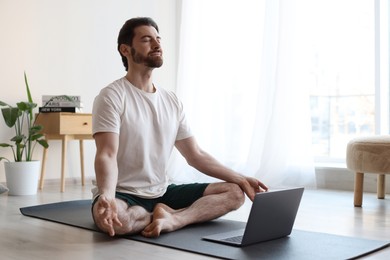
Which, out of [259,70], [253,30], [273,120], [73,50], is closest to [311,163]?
[273,120]

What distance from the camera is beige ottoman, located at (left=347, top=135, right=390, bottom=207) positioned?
3227 millimetres

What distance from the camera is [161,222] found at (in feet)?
7.78

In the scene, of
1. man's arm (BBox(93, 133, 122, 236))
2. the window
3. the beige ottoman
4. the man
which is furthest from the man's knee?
the window

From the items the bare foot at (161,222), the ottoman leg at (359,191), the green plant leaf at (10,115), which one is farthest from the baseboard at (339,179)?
the green plant leaf at (10,115)

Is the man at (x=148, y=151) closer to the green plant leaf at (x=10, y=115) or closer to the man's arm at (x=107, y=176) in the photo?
the man's arm at (x=107, y=176)

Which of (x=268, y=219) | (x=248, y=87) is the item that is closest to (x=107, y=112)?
(x=268, y=219)

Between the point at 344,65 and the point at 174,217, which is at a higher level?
the point at 344,65

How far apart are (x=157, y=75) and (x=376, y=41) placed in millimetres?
1961

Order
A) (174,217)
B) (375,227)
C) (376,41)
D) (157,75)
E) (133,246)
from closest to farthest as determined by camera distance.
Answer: (133,246)
(174,217)
(375,227)
(376,41)
(157,75)

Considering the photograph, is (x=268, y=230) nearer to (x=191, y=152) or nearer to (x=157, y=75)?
(x=191, y=152)

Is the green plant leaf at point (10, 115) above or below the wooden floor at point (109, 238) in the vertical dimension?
above

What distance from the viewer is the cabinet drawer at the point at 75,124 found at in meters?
4.26

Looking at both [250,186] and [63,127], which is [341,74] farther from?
[250,186]

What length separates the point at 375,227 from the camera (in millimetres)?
2682
